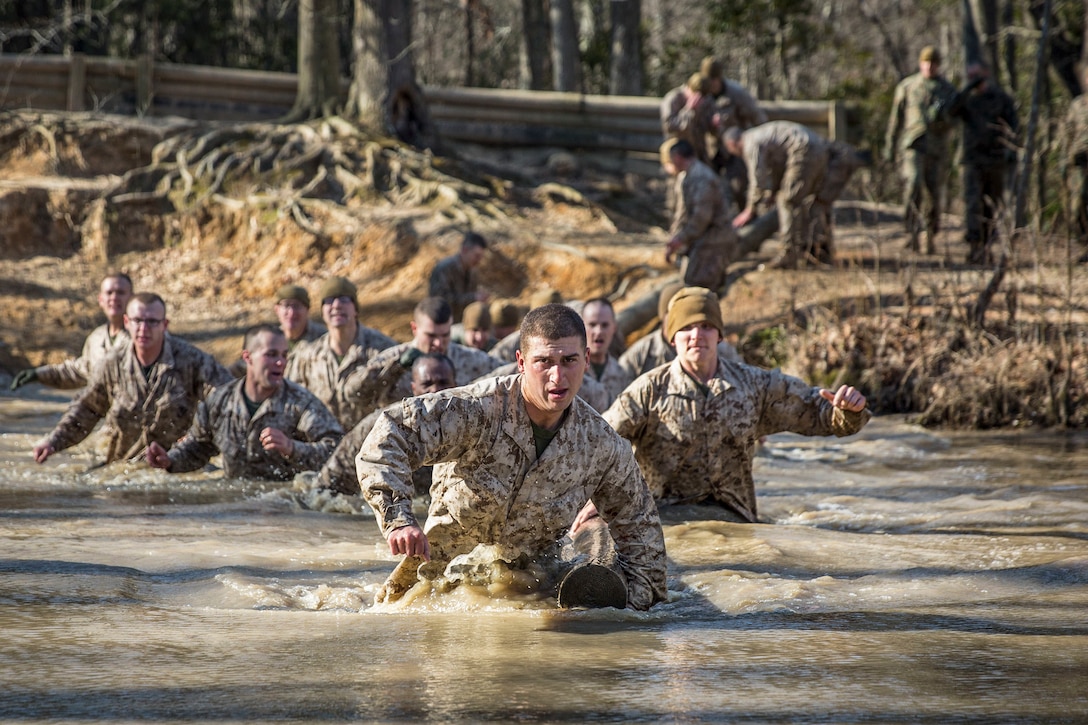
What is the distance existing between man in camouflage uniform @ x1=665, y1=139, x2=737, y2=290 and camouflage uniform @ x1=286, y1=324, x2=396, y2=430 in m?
3.72

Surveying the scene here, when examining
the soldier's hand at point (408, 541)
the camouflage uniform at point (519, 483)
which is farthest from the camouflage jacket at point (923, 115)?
the soldier's hand at point (408, 541)

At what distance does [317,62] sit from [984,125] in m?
8.99

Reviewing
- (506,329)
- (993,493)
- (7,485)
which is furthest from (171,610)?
(506,329)

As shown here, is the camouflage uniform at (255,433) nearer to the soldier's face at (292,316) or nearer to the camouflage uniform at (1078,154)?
the soldier's face at (292,316)

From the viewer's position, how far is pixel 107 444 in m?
10.4

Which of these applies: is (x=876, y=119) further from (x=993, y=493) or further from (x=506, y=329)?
(x=993, y=493)

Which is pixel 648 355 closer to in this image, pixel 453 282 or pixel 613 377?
pixel 613 377

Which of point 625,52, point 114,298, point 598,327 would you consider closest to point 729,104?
point 598,327

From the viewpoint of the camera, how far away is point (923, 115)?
51.9 feet

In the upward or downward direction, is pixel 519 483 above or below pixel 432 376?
below

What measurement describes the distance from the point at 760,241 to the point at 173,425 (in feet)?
28.3

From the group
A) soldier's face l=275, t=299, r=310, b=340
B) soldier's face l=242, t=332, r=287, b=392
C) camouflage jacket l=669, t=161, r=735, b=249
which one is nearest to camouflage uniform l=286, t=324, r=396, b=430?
soldier's face l=275, t=299, r=310, b=340

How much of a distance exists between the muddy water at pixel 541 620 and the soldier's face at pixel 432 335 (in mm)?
1345

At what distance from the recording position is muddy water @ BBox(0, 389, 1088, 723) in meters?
4.05
